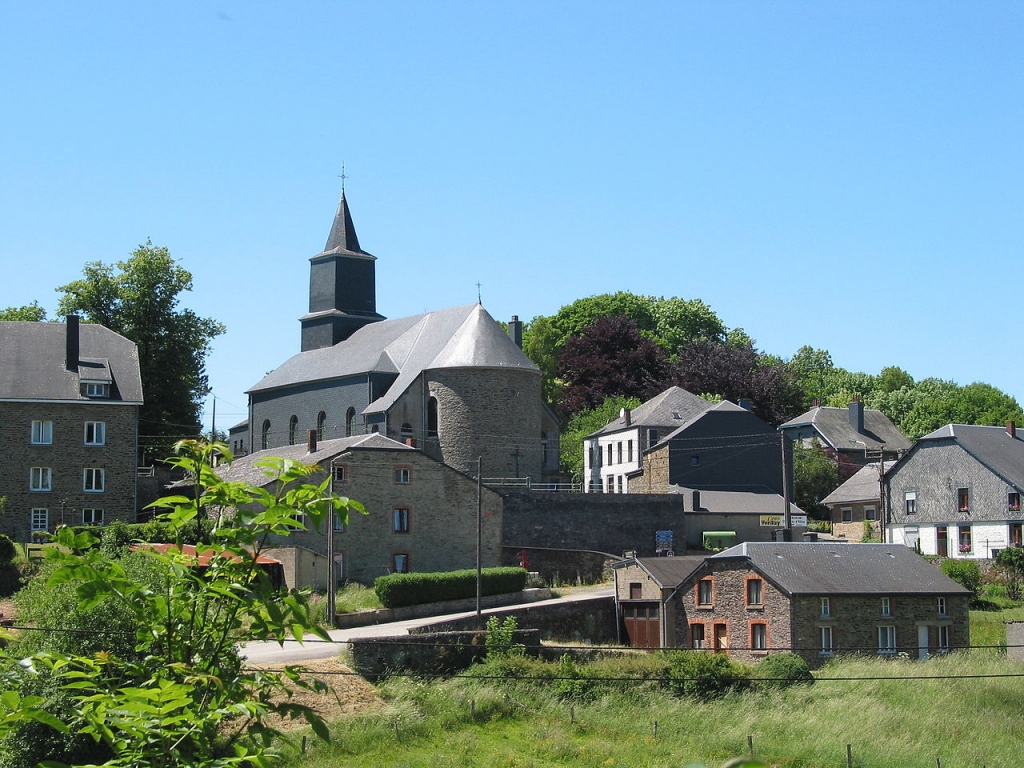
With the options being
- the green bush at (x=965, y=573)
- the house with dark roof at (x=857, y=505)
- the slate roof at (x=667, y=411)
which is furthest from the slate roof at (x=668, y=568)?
the slate roof at (x=667, y=411)

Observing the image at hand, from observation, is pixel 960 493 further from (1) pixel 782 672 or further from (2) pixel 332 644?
(2) pixel 332 644

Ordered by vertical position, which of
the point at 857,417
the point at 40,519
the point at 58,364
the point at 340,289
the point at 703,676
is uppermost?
the point at 340,289

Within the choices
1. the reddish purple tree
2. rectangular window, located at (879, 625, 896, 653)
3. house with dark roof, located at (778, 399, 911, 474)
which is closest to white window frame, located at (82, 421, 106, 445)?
rectangular window, located at (879, 625, 896, 653)

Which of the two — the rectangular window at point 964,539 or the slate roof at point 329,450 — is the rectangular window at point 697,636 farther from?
the rectangular window at point 964,539

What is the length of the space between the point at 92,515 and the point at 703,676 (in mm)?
21844

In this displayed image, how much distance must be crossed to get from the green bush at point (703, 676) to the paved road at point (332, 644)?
234 inches

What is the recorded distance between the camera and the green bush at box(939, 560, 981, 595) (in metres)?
38.0

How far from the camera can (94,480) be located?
4072cm

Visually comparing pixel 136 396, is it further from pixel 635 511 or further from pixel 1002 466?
pixel 1002 466

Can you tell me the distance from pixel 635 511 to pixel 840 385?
141 feet

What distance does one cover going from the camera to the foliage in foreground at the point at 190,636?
196 inches

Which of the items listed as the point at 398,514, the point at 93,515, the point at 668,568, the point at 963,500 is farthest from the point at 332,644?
the point at 963,500

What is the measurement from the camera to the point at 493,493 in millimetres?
41594

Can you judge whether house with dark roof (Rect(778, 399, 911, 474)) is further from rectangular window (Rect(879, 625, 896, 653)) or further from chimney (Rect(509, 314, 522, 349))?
rectangular window (Rect(879, 625, 896, 653))
